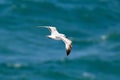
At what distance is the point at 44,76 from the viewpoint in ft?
381

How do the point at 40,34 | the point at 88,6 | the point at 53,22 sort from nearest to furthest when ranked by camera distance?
the point at 40,34 < the point at 53,22 < the point at 88,6

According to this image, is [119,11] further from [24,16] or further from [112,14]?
[24,16]

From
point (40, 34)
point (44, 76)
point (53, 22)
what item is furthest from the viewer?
point (53, 22)

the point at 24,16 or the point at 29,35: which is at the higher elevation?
the point at 24,16

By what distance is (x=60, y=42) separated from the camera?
125 meters

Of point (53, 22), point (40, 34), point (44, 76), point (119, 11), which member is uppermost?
point (119, 11)

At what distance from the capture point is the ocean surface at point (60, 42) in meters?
118

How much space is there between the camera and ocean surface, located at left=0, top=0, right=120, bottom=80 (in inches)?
4665

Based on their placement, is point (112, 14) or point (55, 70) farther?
point (112, 14)

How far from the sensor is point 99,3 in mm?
157625

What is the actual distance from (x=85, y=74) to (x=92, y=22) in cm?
2807

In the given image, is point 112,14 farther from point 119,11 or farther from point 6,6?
point 6,6

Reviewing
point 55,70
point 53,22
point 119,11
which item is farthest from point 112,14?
point 55,70

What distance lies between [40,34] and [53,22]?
39.1ft
